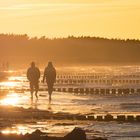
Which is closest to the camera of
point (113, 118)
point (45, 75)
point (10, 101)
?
point (113, 118)

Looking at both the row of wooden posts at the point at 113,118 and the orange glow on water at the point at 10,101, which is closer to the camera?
the row of wooden posts at the point at 113,118

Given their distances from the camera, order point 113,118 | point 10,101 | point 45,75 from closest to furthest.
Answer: point 113,118 < point 45,75 < point 10,101

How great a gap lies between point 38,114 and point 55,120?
6.16 feet

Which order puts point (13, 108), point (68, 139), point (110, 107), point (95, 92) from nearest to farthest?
point (68, 139) → point (13, 108) → point (110, 107) → point (95, 92)

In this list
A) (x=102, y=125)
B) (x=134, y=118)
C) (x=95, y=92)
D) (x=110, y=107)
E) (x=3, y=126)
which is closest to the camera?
(x=3, y=126)

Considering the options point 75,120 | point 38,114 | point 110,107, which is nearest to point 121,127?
point 75,120

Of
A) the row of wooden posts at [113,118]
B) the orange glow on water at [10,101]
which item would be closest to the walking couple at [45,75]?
the orange glow on water at [10,101]

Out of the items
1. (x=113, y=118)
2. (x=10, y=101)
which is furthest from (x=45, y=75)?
(x=113, y=118)

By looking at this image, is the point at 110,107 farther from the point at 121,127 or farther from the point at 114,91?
the point at 114,91

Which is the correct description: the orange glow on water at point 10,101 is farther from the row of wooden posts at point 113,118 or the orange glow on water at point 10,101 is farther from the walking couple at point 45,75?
the row of wooden posts at point 113,118

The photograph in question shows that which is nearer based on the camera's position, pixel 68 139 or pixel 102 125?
pixel 68 139

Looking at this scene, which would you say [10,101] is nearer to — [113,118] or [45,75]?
[45,75]

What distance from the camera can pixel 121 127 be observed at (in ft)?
86.7

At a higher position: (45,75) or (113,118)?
(45,75)
